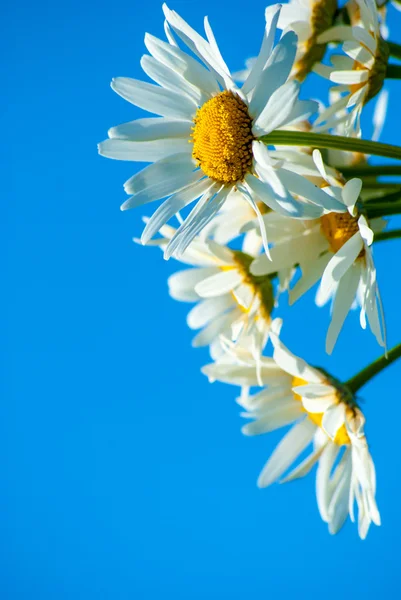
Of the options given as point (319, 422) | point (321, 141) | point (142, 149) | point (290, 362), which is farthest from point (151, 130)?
point (319, 422)

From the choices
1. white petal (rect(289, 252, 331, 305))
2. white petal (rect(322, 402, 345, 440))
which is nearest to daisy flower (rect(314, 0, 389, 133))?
white petal (rect(289, 252, 331, 305))

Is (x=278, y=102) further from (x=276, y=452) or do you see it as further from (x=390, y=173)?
(x=276, y=452)

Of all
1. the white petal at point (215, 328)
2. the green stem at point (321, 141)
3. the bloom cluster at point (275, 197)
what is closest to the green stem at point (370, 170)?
the bloom cluster at point (275, 197)

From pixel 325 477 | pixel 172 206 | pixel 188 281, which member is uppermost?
pixel 188 281

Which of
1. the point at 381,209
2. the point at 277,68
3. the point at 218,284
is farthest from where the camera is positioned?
the point at 218,284

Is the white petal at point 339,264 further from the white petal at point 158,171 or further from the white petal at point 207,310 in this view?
the white petal at point 207,310

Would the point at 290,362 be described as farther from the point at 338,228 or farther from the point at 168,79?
the point at 168,79

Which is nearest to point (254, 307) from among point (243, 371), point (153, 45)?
point (243, 371)
